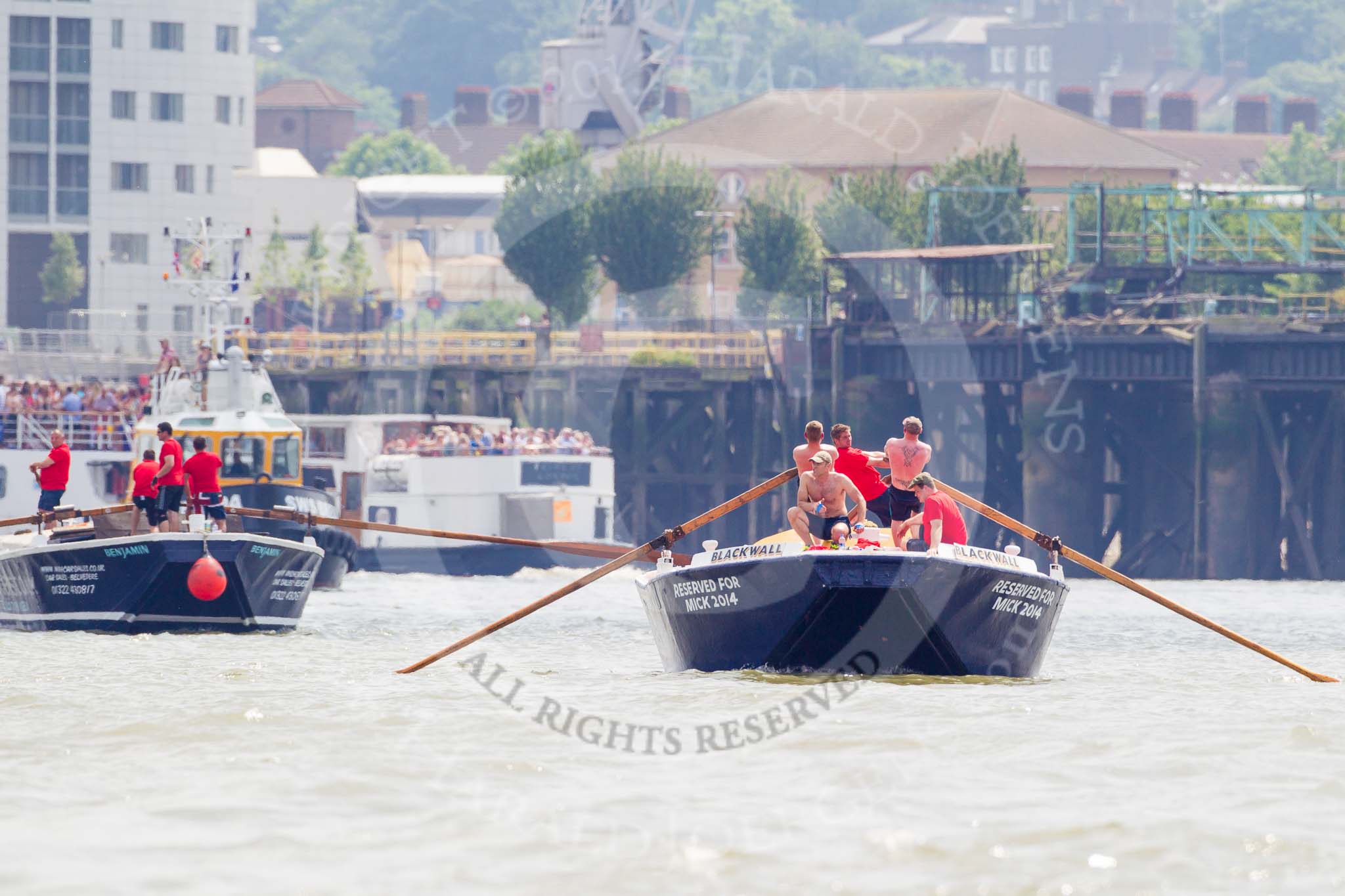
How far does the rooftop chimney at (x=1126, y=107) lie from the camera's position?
468ft

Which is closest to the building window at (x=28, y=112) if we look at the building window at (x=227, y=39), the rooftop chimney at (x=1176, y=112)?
the building window at (x=227, y=39)

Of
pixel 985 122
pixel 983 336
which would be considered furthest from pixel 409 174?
pixel 983 336

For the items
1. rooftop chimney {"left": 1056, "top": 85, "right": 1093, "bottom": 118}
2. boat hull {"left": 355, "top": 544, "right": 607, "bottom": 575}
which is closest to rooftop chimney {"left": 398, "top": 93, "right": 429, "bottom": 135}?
rooftop chimney {"left": 1056, "top": 85, "right": 1093, "bottom": 118}

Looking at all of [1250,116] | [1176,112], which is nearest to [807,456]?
[1176,112]

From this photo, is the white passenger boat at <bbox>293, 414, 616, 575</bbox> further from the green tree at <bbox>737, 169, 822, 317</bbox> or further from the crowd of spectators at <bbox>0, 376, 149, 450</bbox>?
the green tree at <bbox>737, 169, 822, 317</bbox>

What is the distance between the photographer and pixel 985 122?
4380 inches

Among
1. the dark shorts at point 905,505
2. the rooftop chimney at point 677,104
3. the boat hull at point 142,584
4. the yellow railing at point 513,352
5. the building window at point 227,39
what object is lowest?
the boat hull at point 142,584

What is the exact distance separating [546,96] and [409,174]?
756 inches

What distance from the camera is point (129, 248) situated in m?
96.6

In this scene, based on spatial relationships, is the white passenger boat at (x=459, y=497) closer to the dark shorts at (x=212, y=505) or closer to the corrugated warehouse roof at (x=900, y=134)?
the dark shorts at (x=212, y=505)

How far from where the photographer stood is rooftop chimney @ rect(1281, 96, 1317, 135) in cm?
14962

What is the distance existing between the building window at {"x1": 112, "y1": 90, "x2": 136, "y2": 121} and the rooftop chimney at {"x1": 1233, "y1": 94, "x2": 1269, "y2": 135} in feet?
280

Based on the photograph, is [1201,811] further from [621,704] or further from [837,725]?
[621,704]

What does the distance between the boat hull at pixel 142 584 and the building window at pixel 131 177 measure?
2646 inches
